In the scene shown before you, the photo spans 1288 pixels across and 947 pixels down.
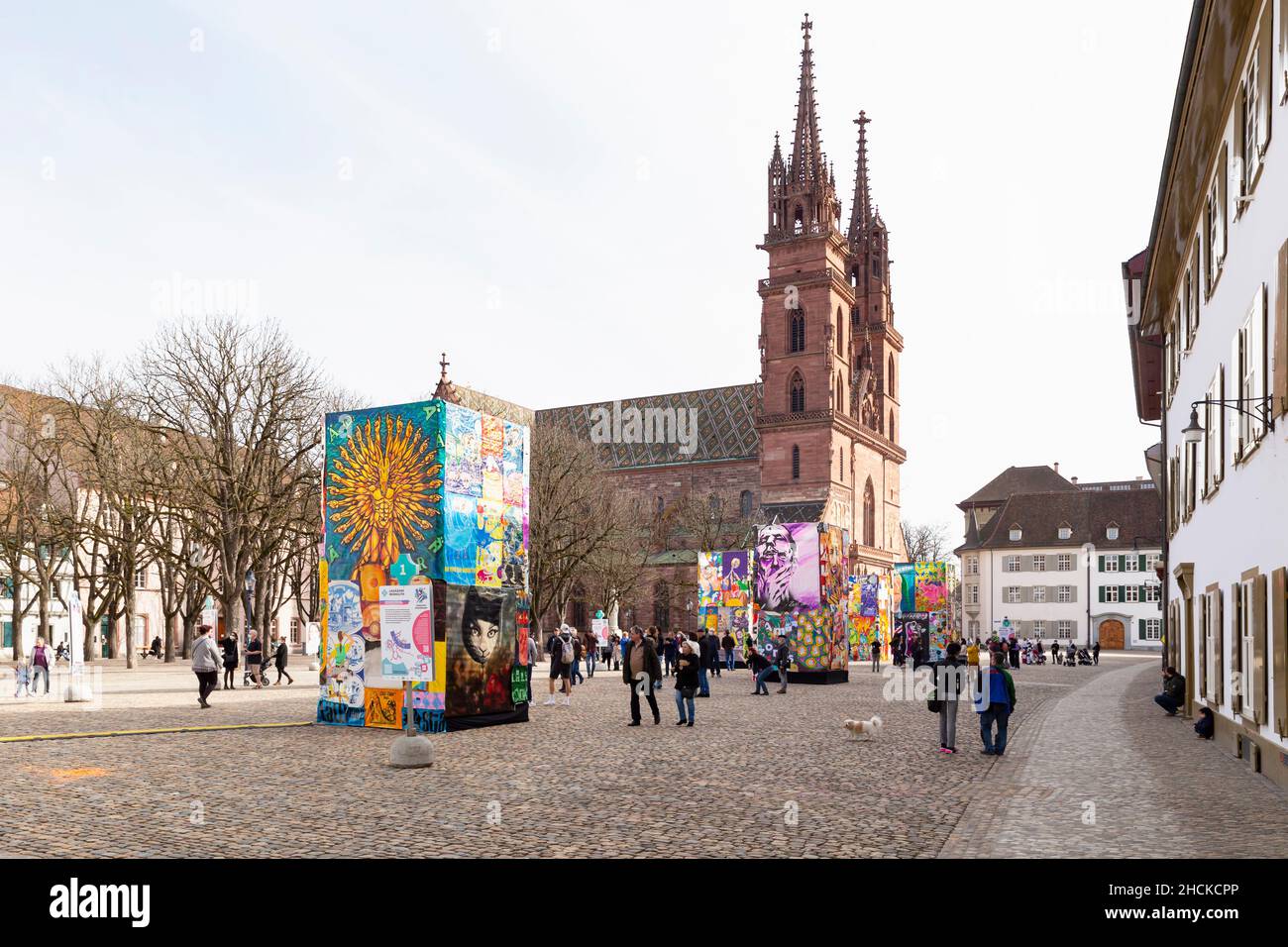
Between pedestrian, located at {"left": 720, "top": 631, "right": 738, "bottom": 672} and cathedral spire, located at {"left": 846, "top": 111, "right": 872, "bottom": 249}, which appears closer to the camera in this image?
pedestrian, located at {"left": 720, "top": 631, "right": 738, "bottom": 672}

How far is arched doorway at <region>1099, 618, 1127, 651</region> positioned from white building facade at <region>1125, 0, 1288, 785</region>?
233ft

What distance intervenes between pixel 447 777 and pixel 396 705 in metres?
6.23

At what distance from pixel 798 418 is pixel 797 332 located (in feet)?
20.7

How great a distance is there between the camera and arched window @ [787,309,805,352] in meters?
83.8

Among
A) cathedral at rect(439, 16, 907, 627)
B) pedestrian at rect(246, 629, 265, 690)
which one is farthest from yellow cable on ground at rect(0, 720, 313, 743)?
cathedral at rect(439, 16, 907, 627)

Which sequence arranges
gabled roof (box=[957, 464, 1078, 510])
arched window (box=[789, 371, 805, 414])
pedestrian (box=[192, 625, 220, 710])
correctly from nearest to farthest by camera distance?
pedestrian (box=[192, 625, 220, 710]) → arched window (box=[789, 371, 805, 414]) → gabled roof (box=[957, 464, 1078, 510])

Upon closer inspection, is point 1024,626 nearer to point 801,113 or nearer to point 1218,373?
point 801,113

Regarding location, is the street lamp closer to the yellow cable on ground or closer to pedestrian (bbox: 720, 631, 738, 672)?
the yellow cable on ground

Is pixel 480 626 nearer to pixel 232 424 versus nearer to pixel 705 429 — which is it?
pixel 232 424

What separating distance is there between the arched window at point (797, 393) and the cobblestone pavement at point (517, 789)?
61.5 m

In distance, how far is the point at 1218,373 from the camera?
738 inches

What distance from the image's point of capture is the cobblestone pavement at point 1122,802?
968cm
